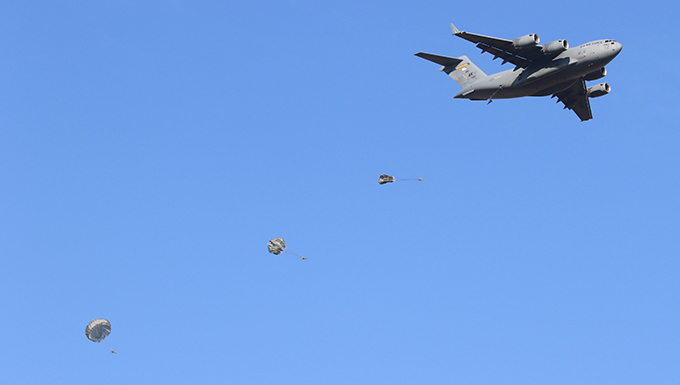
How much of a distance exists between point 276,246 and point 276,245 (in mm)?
63

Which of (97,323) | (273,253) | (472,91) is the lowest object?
(97,323)

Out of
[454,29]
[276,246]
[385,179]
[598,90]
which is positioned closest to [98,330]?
[276,246]

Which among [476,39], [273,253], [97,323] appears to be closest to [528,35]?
[476,39]

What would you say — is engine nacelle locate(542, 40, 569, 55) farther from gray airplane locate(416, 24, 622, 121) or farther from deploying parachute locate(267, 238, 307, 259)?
deploying parachute locate(267, 238, 307, 259)

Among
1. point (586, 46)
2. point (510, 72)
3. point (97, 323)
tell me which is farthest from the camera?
point (510, 72)

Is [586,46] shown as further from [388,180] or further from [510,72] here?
[388,180]

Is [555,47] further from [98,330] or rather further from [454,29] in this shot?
[98,330]

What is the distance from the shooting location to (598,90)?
47.4 meters

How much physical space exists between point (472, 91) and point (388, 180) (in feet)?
32.3

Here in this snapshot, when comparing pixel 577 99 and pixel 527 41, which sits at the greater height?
pixel 527 41

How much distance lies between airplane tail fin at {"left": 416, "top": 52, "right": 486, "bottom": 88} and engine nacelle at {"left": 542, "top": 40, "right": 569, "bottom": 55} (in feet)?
21.6

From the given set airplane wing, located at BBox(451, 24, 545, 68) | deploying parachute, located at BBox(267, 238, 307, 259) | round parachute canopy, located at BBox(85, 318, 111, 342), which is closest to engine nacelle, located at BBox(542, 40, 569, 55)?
airplane wing, located at BBox(451, 24, 545, 68)

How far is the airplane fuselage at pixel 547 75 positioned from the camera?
131 ft

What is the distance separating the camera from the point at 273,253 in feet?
128
